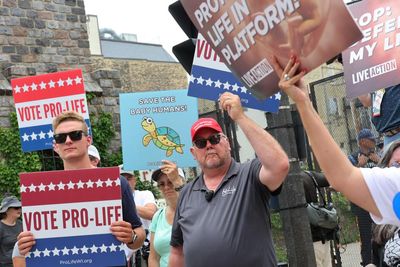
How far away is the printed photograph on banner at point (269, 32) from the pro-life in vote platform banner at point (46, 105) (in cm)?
344

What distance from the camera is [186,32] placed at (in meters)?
4.93

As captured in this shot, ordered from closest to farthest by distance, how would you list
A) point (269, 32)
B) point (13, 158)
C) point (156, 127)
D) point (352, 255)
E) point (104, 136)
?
point (269, 32) < point (156, 127) < point (352, 255) < point (13, 158) < point (104, 136)

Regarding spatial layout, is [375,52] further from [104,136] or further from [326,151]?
[104,136]

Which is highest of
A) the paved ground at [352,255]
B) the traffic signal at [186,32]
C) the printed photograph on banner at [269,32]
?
the traffic signal at [186,32]

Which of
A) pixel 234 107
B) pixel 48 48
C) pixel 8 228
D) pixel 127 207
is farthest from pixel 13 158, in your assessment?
pixel 234 107

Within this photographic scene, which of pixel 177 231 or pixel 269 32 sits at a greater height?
pixel 269 32

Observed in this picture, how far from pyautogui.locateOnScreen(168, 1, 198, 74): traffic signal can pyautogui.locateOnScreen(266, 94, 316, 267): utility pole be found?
857mm

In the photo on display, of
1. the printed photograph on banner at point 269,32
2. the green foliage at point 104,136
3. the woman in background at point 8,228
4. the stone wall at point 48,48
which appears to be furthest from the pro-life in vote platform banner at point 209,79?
the green foliage at point 104,136

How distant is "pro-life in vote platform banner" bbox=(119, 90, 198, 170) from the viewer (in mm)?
6082

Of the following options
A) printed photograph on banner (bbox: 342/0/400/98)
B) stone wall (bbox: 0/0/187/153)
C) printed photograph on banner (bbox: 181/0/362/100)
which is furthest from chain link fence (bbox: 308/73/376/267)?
stone wall (bbox: 0/0/187/153)

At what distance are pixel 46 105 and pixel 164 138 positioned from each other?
120 cm

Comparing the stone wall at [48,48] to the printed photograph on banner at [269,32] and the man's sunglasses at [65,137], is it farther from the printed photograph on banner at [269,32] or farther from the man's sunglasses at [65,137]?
the printed photograph on banner at [269,32]

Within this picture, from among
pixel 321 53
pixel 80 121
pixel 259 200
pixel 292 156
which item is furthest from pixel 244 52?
pixel 292 156

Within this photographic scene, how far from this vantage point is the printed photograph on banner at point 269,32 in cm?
224
